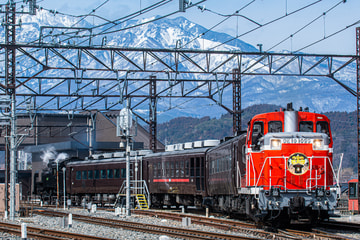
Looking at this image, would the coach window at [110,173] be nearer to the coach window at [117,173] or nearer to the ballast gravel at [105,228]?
the coach window at [117,173]

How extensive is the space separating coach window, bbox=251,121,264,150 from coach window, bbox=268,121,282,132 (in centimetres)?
27

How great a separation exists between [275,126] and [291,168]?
153cm

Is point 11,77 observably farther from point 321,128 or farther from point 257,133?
point 321,128

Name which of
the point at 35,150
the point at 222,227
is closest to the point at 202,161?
the point at 222,227

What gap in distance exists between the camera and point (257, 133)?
1953cm

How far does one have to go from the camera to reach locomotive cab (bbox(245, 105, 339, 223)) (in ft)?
60.6

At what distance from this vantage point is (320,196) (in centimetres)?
1850

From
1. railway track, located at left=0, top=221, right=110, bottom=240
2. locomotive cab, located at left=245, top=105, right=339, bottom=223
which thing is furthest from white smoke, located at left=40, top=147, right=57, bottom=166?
locomotive cab, located at left=245, top=105, right=339, bottom=223

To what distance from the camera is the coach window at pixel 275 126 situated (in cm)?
1928

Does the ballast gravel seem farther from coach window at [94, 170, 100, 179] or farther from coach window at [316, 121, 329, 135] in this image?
coach window at [94, 170, 100, 179]

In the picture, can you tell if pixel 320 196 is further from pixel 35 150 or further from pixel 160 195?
pixel 35 150

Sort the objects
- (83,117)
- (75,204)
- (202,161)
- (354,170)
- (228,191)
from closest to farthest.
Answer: (228,191) → (202,161) → (75,204) → (83,117) → (354,170)

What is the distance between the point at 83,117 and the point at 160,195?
5160 cm

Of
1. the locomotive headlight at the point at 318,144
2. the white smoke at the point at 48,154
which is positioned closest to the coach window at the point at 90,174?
the locomotive headlight at the point at 318,144
